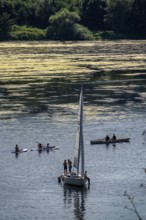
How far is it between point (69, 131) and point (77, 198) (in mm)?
26061

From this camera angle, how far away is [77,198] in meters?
65.3

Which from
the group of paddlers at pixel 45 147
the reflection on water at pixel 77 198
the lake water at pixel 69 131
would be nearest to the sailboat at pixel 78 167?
the reflection on water at pixel 77 198

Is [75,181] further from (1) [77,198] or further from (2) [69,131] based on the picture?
(2) [69,131]

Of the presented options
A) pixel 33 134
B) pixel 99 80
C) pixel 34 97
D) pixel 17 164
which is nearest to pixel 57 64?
pixel 99 80

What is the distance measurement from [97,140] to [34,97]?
3084 cm

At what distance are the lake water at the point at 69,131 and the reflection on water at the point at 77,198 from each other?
0.07 metres

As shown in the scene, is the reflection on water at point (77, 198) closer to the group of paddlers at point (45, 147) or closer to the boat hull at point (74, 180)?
the boat hull at point (74, 180)

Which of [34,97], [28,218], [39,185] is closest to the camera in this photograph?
[28,218]

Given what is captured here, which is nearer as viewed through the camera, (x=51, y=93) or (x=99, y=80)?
(x=51, y=93)

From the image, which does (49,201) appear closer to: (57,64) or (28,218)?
(28,218)

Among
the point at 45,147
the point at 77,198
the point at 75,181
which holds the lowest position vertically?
the point at 77,198

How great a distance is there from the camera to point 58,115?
101 metres

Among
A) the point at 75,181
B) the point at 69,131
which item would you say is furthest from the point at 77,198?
the point at 69,131

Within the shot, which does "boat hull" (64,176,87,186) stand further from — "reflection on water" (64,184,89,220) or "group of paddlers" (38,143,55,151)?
"group of paddlers" (38,143,55,151)
